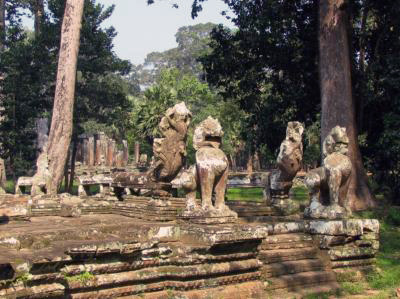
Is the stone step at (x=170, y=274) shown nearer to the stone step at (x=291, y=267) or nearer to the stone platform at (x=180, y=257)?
the stone platform at (x=180, y=257)

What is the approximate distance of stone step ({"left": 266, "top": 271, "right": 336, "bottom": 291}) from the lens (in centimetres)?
680

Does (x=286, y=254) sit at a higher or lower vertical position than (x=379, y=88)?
lower

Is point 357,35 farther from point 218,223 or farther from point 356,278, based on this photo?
point 218,223

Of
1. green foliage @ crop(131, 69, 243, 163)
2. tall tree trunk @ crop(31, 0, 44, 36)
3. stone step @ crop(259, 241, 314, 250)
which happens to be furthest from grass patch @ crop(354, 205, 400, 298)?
green foliage @ crop(131, 69, 243, 163)

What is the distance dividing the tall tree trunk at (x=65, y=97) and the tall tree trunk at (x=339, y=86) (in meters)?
6.90

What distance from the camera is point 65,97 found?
51.3 feet

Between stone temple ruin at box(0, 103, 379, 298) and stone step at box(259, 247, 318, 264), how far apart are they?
16 mm

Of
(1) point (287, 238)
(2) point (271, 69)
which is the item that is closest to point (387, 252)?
(1) point (287, 238)

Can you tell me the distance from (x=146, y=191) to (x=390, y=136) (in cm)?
607

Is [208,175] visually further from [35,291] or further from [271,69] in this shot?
[271,69]

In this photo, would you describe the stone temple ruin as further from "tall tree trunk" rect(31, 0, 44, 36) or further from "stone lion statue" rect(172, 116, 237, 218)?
"tall tree trunk" rect(31, 0, 44, 36)

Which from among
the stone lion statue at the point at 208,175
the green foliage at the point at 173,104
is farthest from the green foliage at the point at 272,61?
the green foliage at the point at 173,104

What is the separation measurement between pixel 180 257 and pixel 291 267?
1.71 meters

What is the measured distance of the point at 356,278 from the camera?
25.4ft
